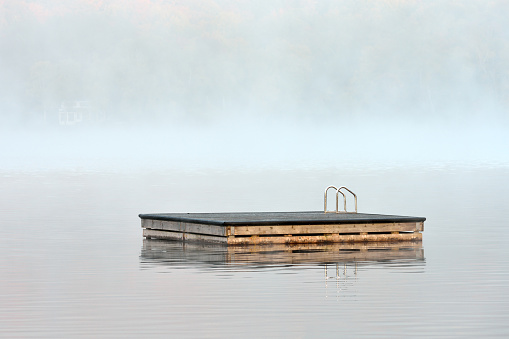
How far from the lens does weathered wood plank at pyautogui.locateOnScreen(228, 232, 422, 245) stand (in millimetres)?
17578

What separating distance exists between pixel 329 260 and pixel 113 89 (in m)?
144

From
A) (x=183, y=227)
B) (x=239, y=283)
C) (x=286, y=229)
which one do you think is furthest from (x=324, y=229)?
(x=239, y=283)

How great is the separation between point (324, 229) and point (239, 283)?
4706mm

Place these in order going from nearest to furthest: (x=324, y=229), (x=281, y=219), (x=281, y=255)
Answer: (x=281, y=255)
(x=324, y=229)
(x=281, y=219)

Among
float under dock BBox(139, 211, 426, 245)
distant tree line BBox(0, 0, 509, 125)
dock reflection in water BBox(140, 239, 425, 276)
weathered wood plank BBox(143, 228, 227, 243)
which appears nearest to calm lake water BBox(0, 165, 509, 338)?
dock reflection in water BBox(140, 239, 425, 276)

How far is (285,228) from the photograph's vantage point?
17766 mm

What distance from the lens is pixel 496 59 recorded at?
145m

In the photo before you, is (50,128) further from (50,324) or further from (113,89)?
(50,324)

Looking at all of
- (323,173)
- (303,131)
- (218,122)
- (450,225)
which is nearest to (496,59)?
(303,131)

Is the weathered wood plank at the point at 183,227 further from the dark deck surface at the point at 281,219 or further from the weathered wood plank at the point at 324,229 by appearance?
the weathered wood plank at the point at 324,229

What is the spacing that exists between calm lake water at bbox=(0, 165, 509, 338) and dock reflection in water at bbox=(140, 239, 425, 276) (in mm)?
23

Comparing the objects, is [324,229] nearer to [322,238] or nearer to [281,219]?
[322,238]

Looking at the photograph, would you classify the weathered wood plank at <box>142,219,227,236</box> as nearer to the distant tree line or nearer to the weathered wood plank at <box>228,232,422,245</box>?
the weathered wood plank at <box>228,232,422,245</box>

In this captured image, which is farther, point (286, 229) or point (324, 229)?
point (324, 229)
